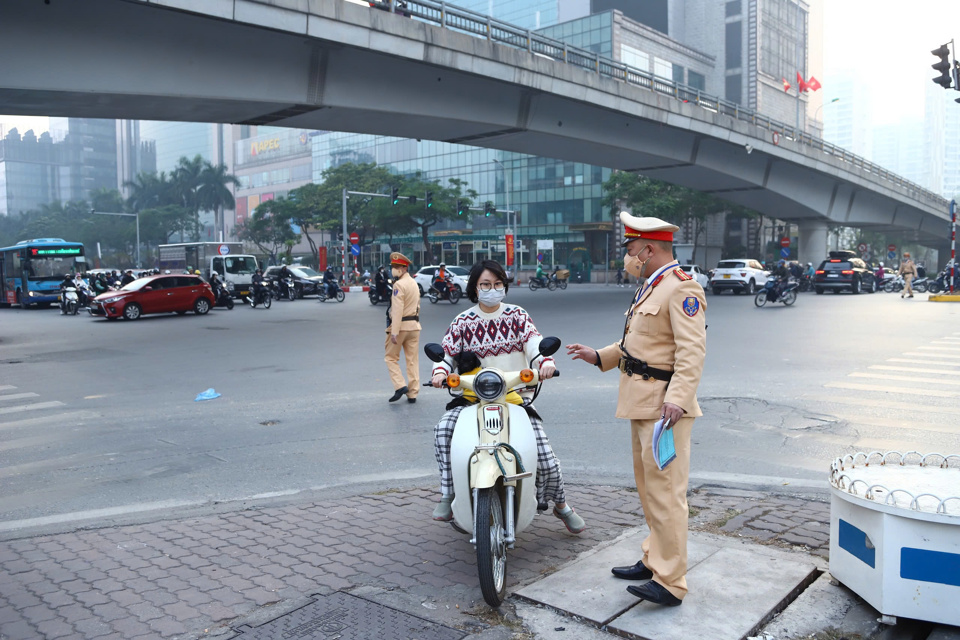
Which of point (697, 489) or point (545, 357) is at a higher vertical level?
point (545, 357)

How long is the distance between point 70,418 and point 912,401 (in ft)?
32.1

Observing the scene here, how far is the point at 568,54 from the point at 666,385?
22016mm

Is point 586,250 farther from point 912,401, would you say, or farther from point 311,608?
point 311,608

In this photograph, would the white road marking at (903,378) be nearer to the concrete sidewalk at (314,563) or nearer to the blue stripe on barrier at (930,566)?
the concrete sidewalk at (314,563)

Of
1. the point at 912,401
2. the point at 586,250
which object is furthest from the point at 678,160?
the point at 586,250

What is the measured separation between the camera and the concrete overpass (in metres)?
14.7

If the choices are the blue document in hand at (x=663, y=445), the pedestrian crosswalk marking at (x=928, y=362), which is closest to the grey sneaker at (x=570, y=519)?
the blue document in hand at (x=663, y=445)

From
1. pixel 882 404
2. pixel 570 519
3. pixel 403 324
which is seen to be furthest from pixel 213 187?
pixel 570 519

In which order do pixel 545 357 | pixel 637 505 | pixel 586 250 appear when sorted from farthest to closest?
pixel 586 250, pixel 637 505, pixel 545 357

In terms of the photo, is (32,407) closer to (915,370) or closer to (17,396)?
(17,396)

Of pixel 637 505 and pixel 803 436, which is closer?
pixel 637 505

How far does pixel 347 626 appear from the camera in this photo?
3477 millimetres

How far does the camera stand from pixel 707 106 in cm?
2908

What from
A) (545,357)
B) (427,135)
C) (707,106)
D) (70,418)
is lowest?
(70,418)
